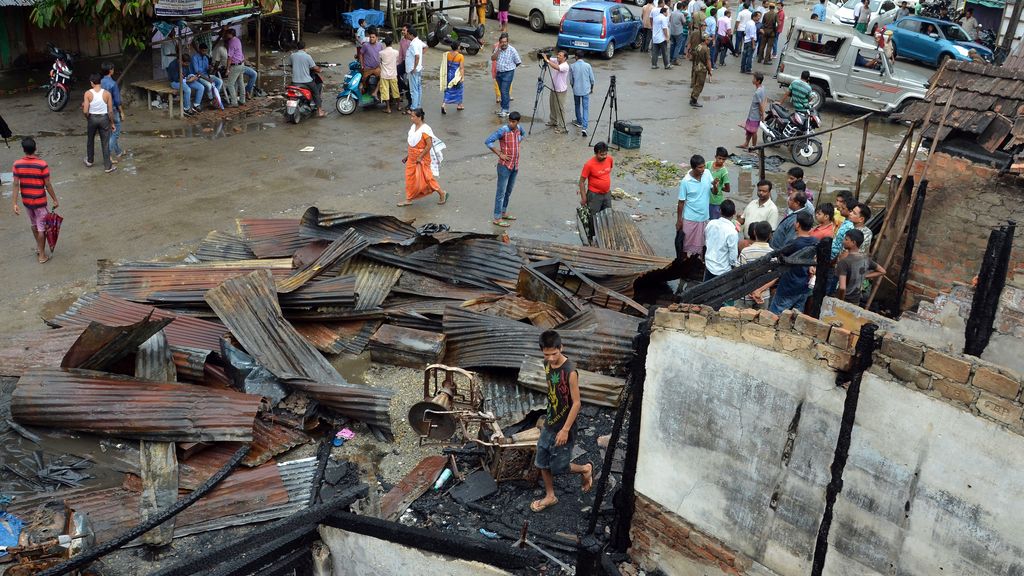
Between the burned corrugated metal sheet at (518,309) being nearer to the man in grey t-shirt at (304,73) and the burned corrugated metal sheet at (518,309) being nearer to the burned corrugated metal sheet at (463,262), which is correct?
the burned corrugated metal sheet at (463,262)

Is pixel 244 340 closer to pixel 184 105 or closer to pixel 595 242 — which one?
pixel 595 242

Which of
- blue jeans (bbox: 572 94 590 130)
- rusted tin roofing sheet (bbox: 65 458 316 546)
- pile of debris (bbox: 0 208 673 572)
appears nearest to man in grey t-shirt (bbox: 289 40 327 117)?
blue jeans (bbox: 572 94 590 130)

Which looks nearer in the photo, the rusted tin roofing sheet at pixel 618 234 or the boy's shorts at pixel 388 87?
the rusted tin roofing sheet at pixel 618 234

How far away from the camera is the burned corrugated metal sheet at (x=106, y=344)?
658cm

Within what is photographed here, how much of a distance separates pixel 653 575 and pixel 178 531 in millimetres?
3211

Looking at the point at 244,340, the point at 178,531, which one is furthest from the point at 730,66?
the point at 178,531

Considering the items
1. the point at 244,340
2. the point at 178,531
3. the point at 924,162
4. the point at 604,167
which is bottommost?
the point at 178,531

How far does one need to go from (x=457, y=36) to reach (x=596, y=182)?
11754 millimetres

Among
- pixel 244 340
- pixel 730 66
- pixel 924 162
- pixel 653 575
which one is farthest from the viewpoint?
pixel 730 66

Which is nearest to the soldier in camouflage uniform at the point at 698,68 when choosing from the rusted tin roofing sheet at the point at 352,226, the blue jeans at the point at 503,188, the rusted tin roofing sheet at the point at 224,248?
the blue jeans at the point at 503,188

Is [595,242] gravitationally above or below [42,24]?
below

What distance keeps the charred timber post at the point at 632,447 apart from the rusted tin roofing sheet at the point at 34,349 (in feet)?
15.2

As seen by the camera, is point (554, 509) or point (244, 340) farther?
point (244, 340)

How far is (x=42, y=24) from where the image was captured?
1395 centimetres
